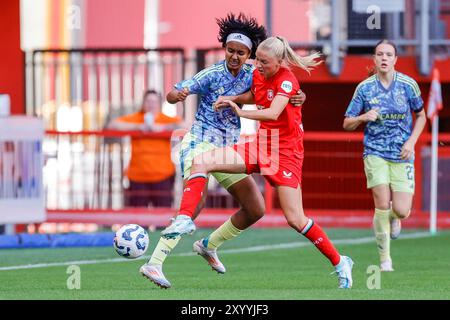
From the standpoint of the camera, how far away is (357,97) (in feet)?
45.5

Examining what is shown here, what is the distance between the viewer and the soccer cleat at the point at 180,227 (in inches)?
442

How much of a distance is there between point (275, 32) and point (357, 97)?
1090cm

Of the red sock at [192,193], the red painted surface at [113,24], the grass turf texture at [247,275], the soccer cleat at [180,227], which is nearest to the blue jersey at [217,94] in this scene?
the red sock at [192,193]

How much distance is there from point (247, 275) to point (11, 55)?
857 centimetres

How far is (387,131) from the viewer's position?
1384 centimetres

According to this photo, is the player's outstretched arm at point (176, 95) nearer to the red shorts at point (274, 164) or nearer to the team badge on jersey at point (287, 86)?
the red shorts at point (274, 164)

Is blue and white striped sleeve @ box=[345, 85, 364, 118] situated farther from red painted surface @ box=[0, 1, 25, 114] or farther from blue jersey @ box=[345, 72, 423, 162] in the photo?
red painted surface @ box=[0, 1, 25, 114]

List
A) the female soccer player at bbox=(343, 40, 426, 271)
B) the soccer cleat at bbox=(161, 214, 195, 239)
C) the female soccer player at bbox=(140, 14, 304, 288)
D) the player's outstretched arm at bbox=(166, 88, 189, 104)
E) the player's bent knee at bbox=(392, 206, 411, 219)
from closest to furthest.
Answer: the soccer cleat at bbox=(161, 214, 195, 239) → the player's outstretched arm at bbox=(166, 88, 189, 104) → the female soccer player at bbox=(140, 14, 304, 288) → the female soccer player at bbox=(343, 40, 426, 271) → the player's bent knee at bbox=(392, 206, 411, 219)

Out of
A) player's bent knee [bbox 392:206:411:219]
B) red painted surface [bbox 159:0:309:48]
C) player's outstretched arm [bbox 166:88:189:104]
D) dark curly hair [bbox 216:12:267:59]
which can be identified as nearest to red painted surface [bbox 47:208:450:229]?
player's bent knee [bbox 392:206:411:219]

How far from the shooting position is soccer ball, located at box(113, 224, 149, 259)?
1160 cm

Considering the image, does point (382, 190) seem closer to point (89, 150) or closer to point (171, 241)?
point (171, 241)

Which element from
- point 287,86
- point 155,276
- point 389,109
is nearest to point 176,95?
point 287,86

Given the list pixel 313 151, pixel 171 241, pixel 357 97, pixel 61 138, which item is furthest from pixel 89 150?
pixel 171 241

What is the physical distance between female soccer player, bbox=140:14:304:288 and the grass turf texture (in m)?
0.62
